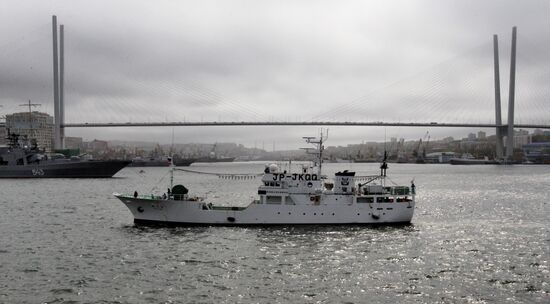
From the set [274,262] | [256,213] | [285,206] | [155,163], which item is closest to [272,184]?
[285,206]

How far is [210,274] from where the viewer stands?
20.1 metres

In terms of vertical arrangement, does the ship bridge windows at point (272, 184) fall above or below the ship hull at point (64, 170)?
above

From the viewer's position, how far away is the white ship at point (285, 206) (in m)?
30.6

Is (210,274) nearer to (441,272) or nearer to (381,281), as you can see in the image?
(381,281)

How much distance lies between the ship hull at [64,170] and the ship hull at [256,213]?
57812mm

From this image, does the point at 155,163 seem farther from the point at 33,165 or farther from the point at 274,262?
the point at 274,262

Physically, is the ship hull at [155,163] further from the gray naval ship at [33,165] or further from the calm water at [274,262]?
the calm water at [274,262]

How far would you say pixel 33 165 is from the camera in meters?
80.4

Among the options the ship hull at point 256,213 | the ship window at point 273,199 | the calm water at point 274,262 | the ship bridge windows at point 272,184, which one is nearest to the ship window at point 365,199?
the ship hull at point 256,213

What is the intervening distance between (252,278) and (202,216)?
12.0 metres

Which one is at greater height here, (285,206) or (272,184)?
(272,184)

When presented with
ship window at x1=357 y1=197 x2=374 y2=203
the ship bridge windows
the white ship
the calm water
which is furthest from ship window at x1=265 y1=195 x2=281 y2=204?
ship window at x1=357 y1=197 x2=374 y2=203

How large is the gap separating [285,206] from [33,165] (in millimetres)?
65609

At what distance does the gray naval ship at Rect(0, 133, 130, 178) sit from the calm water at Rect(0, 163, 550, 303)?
48.7m
